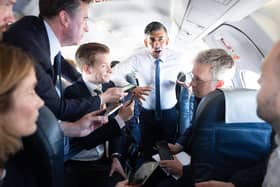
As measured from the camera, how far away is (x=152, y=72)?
4184mm

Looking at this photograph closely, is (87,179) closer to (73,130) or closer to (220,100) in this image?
(73,130)

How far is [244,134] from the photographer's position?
2100 millimetres

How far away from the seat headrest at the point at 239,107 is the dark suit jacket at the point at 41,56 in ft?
2.75

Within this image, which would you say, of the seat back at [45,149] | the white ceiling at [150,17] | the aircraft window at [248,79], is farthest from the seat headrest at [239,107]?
the aircraft window at [248,79]

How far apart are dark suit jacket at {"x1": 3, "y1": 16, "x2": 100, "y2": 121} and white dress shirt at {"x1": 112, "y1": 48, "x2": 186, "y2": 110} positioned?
1.92 meters


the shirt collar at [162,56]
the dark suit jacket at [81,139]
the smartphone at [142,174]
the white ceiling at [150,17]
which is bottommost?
the smartphone at [142,174]

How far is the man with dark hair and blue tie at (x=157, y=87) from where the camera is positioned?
160 inches

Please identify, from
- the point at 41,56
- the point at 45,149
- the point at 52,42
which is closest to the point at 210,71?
the point at 52,42

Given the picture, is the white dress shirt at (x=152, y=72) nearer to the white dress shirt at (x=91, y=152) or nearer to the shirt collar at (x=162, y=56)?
the shirt collar at (x=162, y=56)

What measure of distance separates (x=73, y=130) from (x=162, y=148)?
78 cm

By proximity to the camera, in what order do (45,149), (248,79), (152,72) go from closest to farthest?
1. (45,149)
2. (152,72)
3. (248,79)

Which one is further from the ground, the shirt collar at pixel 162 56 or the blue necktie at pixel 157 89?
the shirt collar at pixel 162 56

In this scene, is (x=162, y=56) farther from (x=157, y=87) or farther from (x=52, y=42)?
(x=52, y=42)

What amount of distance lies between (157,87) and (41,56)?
2.22m
